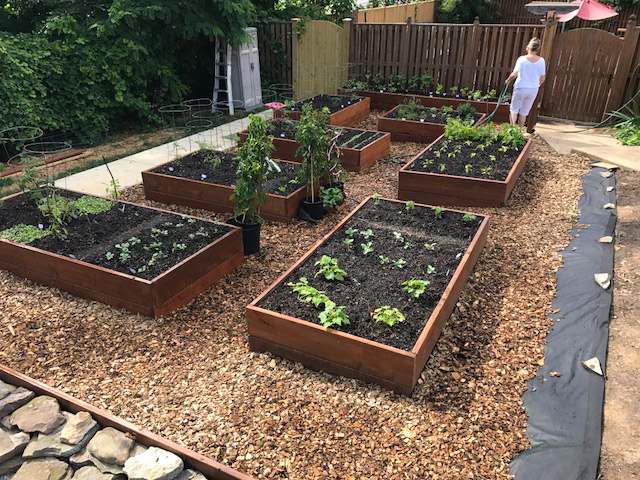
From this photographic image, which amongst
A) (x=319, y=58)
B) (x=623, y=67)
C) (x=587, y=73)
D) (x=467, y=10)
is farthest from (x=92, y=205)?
(x=467, y=10)

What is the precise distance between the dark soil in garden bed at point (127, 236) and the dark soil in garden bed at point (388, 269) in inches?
41.1

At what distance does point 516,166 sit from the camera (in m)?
6.17

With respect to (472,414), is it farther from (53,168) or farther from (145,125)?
(145,125)

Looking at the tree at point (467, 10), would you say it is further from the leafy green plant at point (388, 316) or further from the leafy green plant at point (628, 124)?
the leafy green plant at point (388, 316)

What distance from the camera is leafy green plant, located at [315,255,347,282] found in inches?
155

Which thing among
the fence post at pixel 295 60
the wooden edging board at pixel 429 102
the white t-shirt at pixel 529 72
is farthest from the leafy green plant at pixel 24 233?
the fence post at pixel 295 60

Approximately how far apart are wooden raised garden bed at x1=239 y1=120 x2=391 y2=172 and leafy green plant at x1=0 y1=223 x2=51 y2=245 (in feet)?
9.42

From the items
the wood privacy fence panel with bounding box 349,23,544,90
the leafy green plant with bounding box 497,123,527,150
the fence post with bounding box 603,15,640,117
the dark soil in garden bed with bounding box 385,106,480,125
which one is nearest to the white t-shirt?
the dark soil in garden bed with bounding box 385,106,480,125

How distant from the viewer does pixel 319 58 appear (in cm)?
1136

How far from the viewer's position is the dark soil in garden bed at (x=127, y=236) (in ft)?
13.8

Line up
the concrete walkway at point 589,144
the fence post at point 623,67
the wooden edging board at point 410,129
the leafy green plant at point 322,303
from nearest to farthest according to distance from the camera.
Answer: the leafy green plant at point 322,303 → the concrete walkway at point 589,144 → the wooden edging board at point 410,129 → the fence post at point 623,67

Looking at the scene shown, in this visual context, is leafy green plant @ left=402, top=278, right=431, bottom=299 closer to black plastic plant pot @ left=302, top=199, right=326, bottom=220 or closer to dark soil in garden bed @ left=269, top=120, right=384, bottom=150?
black plastic plant pot @ left=302, top=199, right=326, bottom=220

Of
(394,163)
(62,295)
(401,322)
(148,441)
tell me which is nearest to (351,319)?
(401,322)

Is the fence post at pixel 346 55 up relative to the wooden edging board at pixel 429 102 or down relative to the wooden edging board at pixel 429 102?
up
